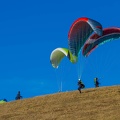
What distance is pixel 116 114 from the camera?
3462 cm

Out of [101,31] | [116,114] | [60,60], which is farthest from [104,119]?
[60,60]

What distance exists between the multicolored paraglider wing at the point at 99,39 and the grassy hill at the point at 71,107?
367 centimetres

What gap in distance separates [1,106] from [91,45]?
39.9 ft

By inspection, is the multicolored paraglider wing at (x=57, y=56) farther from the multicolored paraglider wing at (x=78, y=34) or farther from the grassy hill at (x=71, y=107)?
the grassy hill at (x=71, y=107)

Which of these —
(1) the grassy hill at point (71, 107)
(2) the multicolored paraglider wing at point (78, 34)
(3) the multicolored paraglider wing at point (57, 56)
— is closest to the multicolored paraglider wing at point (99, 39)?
(2) the multicolored paraglider wing at point (78, 34)

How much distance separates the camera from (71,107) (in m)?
39.0

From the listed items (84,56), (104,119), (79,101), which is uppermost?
(84,56)

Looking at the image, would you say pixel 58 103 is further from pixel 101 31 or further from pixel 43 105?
pixel 101 31

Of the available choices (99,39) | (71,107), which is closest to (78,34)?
(99,39)

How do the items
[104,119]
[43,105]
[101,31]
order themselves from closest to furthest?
[104,119], [101,31], [43,105]

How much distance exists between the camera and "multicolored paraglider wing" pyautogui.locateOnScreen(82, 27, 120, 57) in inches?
1465

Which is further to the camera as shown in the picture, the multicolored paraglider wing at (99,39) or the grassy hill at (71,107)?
the multicolored paraglider wing at (99,39)

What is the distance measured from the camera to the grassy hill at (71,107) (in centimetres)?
3612

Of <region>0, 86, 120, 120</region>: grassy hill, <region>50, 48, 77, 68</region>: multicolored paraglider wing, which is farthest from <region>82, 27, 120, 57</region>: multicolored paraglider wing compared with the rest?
<region>0, 86, 120, 120</region>: grassy hill
